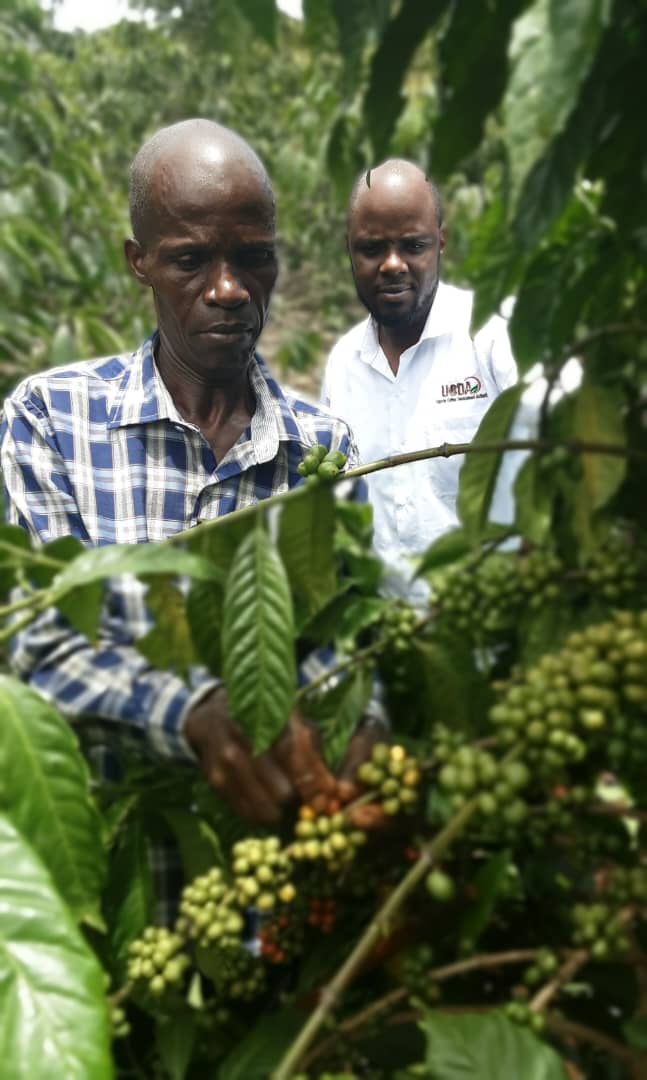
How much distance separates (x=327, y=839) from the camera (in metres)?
0.57

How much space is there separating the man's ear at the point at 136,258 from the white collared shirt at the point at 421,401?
0.63m

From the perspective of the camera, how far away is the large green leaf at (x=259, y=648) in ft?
1.94

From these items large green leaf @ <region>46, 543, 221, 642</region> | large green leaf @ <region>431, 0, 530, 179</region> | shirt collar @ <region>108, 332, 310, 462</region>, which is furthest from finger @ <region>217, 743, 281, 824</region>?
shirt collar @ <region>108, 332, 310, 462</region>

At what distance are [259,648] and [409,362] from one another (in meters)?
1.50

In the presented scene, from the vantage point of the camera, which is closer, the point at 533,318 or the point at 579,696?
the point at 579,696

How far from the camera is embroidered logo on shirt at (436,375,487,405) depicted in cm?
192

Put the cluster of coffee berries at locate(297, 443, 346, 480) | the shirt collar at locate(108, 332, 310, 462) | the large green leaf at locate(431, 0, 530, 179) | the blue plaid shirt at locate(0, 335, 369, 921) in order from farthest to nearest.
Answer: the shirt collar at locate(108, 332, 310, 462)
the blue plaid shirt at locate(0, 335, 369, 921)
the cluster of coffee berries at locate(297, 443, 346, 480)
the large green leaf at locate(431, 0, 530, 179)

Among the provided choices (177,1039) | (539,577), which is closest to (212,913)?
(177,1039)

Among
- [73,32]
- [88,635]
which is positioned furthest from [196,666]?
[73,32]

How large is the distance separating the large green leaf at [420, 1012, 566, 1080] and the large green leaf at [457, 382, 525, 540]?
0.26 m

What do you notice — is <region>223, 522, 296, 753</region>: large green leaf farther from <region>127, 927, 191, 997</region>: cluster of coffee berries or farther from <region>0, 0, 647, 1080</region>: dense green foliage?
<region>127, 927, 191, 997</region>: cluster of coffee berries

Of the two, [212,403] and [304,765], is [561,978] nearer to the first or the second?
[304,765]

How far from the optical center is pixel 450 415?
196cm

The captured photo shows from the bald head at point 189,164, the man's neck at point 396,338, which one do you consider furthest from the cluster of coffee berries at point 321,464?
the man's neck at point 396,338
